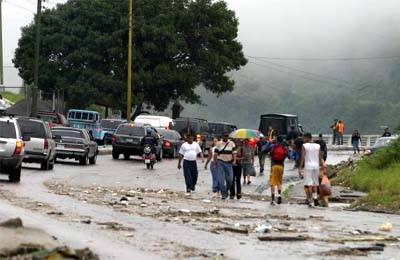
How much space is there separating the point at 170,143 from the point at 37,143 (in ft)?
56.4

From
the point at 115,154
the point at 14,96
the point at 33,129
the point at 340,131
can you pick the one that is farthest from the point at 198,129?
the point at 14,96

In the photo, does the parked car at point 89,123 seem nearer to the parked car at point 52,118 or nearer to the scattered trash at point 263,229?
the parked car at point 52,118

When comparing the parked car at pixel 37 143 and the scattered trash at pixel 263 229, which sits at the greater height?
the parked car at pixel 37 143

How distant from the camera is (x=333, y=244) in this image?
1559 centimetres

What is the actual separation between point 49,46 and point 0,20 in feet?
30.1

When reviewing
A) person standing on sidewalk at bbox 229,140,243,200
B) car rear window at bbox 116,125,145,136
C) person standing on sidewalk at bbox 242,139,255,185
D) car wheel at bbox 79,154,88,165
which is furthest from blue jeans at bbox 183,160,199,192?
car rear window at bbox 116,125,145,136

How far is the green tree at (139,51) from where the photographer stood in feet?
252

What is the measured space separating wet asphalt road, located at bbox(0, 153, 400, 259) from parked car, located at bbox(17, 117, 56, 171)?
3337 millimetres

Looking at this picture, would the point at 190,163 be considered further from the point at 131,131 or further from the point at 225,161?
the point at 131,131

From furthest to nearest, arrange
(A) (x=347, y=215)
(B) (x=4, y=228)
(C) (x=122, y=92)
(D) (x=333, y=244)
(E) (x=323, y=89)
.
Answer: (E) (x=323, y=89), (C) (x=122, y=92), (A) (x=347, y=215), (D) (x=333, y=244), (B) (x=4, y=228)

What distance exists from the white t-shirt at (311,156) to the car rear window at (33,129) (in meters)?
13.6

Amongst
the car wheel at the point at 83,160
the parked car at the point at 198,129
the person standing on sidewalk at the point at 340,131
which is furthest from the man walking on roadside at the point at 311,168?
the person standing on sidewalk at the point at 340,131

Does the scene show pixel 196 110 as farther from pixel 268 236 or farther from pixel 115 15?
pixel 268 236

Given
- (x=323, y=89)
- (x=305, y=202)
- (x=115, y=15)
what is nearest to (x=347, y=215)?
(x=305, y=202)
